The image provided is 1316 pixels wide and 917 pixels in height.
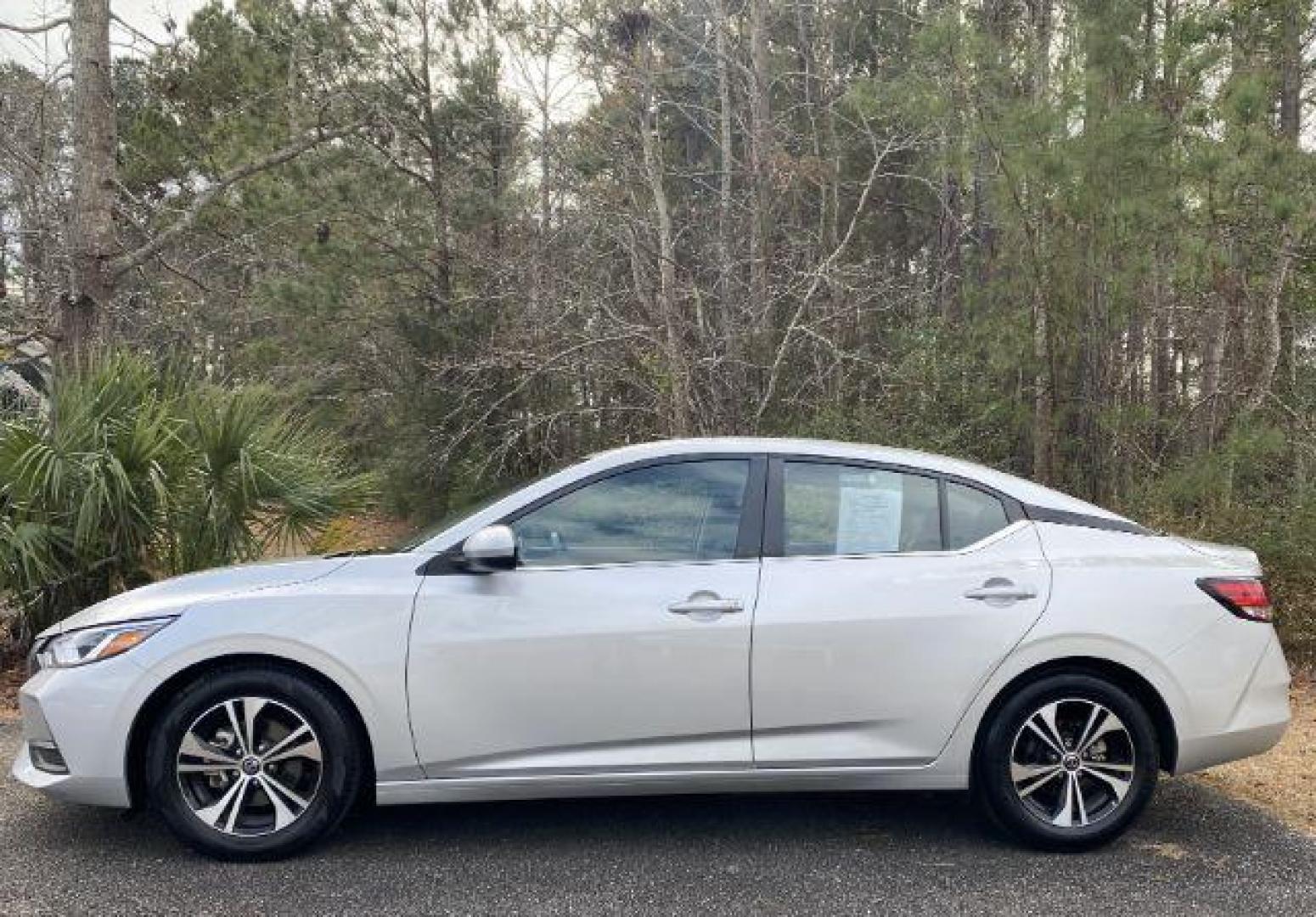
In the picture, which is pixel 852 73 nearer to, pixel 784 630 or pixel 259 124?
pixel 259 124

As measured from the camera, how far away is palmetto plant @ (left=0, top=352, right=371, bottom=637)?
22.6ft

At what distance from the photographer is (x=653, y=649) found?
4.09 m

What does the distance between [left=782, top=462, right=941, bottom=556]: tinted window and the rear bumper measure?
1212 millimetres

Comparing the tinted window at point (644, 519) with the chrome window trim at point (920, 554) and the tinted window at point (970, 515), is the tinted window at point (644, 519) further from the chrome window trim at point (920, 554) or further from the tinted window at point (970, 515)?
the tinted window at point (970, 515)

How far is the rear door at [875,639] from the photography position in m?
4.12

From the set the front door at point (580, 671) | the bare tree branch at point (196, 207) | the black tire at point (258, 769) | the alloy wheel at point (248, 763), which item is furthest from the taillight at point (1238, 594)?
the bare tree branch at point (196, 207)

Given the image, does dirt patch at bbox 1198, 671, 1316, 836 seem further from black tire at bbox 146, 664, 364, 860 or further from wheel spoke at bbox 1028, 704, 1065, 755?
black tire at bbox 146, 664, 364, 860

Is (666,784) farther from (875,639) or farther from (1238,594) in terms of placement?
(1238,594)

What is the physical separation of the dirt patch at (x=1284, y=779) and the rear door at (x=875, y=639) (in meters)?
1.71

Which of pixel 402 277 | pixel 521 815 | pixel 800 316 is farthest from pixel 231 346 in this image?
pixel 521 815

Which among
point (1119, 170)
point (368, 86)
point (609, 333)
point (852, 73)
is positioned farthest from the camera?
point (852, 73)

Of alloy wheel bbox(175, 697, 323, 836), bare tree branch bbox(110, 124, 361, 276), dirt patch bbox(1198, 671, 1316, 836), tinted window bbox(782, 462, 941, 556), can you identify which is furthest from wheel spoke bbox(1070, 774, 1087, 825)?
bare tree branch bbox(110, 124, 361, 276)

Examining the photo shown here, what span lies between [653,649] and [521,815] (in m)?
1.09

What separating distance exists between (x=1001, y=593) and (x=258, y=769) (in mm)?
2770
